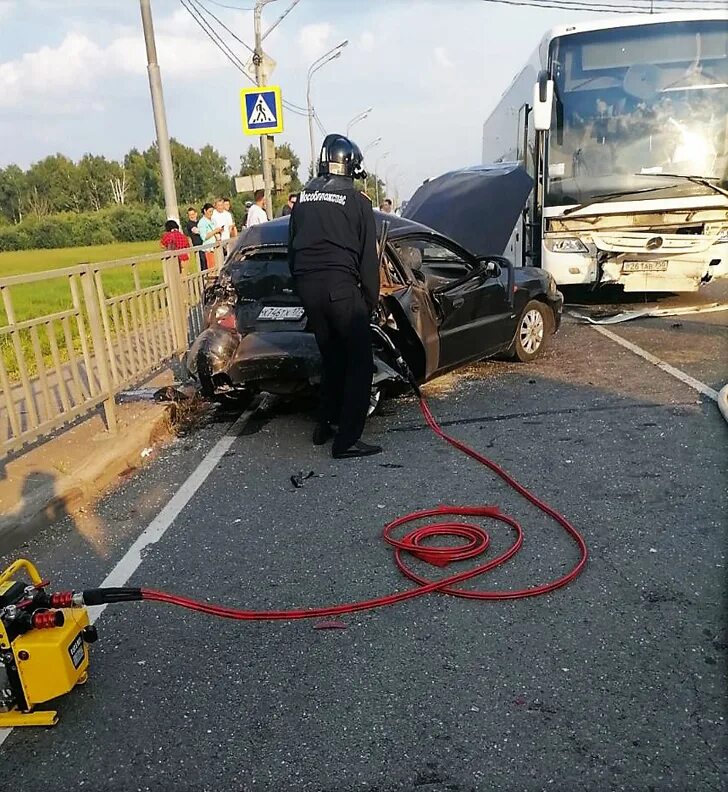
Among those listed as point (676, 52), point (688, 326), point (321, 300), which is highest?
point (676, 52)

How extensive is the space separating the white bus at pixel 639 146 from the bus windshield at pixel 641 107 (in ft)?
0.04

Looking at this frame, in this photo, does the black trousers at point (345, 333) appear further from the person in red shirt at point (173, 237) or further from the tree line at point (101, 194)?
the tree line at point (101, 194)

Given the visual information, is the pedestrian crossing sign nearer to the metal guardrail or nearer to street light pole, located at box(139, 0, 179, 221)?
street light pole, located at box(139, 0, 179, 221)

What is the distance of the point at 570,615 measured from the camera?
3160mm

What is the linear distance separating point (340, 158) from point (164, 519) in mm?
2702

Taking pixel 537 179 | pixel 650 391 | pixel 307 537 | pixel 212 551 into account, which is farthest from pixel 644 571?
pixel 537 179

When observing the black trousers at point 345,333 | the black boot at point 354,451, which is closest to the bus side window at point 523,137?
the black trousers at point 345,333

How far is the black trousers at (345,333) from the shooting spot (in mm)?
5070

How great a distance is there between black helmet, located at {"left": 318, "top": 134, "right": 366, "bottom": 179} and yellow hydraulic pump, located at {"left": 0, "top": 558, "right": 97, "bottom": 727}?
3439 mm

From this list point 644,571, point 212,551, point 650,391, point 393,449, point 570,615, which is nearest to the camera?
point 570,615

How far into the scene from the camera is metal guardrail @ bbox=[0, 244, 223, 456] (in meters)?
4.85

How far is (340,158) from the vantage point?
16.6ft

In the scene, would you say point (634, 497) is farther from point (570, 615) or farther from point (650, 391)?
point (650, 391)

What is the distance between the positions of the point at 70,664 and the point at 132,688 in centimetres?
33
